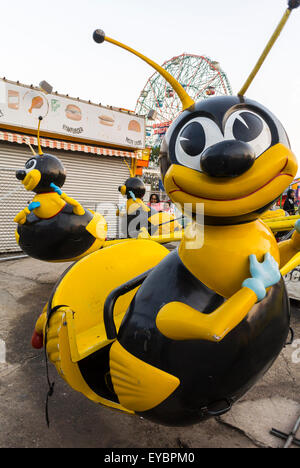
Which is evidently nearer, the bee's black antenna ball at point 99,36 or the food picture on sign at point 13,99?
the bee's black antenna ball at point 99,36

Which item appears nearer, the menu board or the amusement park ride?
the amusement park ride

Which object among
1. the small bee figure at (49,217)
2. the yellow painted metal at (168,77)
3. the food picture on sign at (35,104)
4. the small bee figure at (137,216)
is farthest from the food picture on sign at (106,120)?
the yellow painted metal at (168,77)

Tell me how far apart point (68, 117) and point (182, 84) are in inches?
786

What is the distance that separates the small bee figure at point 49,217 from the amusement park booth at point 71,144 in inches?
116

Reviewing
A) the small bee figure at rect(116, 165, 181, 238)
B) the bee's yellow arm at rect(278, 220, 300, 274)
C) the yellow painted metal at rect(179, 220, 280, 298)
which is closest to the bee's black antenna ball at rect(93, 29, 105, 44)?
the yellow painted metal at rect(179, 220, 280, 298)

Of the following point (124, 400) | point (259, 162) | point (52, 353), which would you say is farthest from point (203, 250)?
point (52, 353)

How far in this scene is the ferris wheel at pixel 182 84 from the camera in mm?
24125

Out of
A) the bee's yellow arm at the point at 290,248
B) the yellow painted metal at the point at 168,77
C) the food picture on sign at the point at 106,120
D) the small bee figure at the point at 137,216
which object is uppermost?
the yellow painted metal at the point at 168,77

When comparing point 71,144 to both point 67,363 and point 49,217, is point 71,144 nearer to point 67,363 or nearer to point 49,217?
point 49,217

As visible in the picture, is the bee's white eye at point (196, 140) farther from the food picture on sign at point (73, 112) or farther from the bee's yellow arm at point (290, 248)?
the food picture on sign at point (73, 112)

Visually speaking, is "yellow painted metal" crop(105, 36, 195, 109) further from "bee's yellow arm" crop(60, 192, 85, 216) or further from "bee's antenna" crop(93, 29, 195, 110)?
"bee's yellow arm" crop(60, 192, 85, 216)

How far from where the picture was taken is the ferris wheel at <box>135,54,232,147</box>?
24125mm

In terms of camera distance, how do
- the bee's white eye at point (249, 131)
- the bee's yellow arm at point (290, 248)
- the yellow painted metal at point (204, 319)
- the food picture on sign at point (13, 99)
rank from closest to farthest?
the yellow painted metal at point (204, 319), the bee's white eye at point (249, 131), the bee's yellow arm at point (290, 248), the food picture on sign at point (13, 99)
